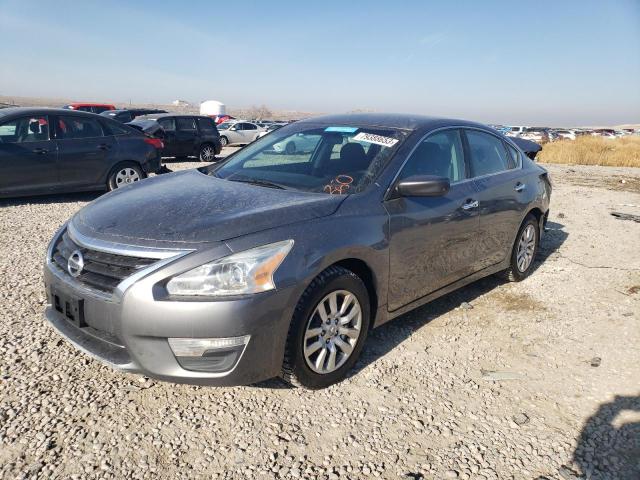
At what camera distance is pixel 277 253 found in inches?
104

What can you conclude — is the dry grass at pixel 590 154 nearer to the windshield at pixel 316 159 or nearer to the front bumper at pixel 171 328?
the windshield at pixel 316 159

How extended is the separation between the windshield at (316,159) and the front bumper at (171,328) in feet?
3.59

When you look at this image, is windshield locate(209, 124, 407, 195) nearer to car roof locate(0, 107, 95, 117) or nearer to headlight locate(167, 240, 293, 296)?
headlight locate(167, 240, 293, 296)

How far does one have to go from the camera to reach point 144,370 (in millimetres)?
2551

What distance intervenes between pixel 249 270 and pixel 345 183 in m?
1.15

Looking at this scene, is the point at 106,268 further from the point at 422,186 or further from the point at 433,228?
the point at 433,228

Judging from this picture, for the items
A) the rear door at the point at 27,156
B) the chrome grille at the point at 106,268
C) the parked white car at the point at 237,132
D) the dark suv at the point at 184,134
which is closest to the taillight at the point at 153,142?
the rear door at the point at 27,156

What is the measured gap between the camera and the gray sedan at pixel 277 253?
8.20 ft

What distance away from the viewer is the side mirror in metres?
3.30

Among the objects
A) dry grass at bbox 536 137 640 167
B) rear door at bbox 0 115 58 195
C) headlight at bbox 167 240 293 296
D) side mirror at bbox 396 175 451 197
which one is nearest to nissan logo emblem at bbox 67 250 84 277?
headlight at bbox 167 240 293 296

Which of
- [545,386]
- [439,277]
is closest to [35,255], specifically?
[439,277]

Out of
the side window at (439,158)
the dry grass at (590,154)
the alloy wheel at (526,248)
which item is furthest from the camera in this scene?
the dry grass at (590,154)

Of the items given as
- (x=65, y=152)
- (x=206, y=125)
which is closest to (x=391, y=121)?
(x=65, y=152)

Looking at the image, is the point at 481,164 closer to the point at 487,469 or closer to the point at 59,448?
the point at 487,469
